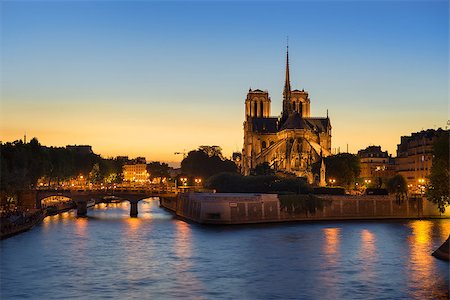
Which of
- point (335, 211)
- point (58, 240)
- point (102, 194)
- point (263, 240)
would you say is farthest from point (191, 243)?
point (102, 194)

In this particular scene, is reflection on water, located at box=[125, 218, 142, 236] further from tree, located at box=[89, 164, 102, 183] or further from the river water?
tree, located at box=[89, 164, 102, 183]

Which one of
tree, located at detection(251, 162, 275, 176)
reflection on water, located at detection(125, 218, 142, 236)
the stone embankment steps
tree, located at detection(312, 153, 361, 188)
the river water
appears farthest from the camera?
tree, located at detection(251, 162, 275, 176)

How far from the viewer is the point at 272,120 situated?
178m

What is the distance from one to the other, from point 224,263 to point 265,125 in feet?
406

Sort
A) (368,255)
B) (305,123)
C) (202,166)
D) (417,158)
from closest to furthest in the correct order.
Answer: (368,255)
(417,158)
(202,166)
(305,123)

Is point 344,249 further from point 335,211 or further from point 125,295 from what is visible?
point 335,211

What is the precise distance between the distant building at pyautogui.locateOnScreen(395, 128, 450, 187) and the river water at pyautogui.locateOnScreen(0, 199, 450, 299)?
41595 mm

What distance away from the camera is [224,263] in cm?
5341

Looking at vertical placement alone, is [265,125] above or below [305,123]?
above

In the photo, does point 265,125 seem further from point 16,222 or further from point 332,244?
point 332,244

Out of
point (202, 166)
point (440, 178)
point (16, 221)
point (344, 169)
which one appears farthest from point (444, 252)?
point (202, 166)

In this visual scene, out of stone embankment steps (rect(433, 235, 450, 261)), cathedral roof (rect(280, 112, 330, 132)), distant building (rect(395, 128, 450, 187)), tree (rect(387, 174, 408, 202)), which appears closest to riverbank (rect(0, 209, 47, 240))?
stone embankment steps (rect(433, 235, 450, 261))

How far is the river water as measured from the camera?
42.7 meters

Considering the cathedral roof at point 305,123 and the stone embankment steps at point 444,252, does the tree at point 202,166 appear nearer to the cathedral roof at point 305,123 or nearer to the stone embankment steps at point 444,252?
the cathedral roof at point 305,123
